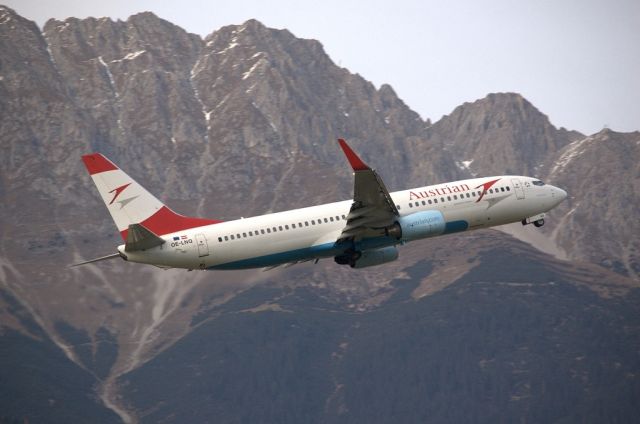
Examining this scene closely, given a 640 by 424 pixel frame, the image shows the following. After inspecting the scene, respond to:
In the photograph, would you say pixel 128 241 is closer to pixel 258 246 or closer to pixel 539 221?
pixel 258 246

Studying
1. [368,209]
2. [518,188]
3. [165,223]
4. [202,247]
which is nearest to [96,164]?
[165,223]

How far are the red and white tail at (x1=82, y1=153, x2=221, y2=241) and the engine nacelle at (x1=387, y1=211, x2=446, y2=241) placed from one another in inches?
552

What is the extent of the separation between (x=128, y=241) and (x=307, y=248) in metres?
13.3

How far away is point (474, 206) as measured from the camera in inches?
3374

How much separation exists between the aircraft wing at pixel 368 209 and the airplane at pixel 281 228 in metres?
0.07

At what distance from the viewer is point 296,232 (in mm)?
79375

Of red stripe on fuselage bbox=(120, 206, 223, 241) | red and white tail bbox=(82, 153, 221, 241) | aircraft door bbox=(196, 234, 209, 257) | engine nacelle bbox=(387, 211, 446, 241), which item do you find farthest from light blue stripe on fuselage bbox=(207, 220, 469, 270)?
red and white tail bbox=(82, 153, 221, 241)

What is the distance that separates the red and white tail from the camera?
3105 inches

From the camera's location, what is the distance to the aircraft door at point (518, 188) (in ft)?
292

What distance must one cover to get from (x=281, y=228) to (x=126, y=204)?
450 inches

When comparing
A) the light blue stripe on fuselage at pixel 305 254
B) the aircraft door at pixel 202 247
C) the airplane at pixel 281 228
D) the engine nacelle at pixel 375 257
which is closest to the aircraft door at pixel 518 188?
the airplane at pixel 281 228

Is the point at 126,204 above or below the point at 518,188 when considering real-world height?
above

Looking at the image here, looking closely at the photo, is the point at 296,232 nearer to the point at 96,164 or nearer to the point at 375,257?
the point at 375,257

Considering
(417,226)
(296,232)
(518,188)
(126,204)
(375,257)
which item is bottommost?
(375,257)
